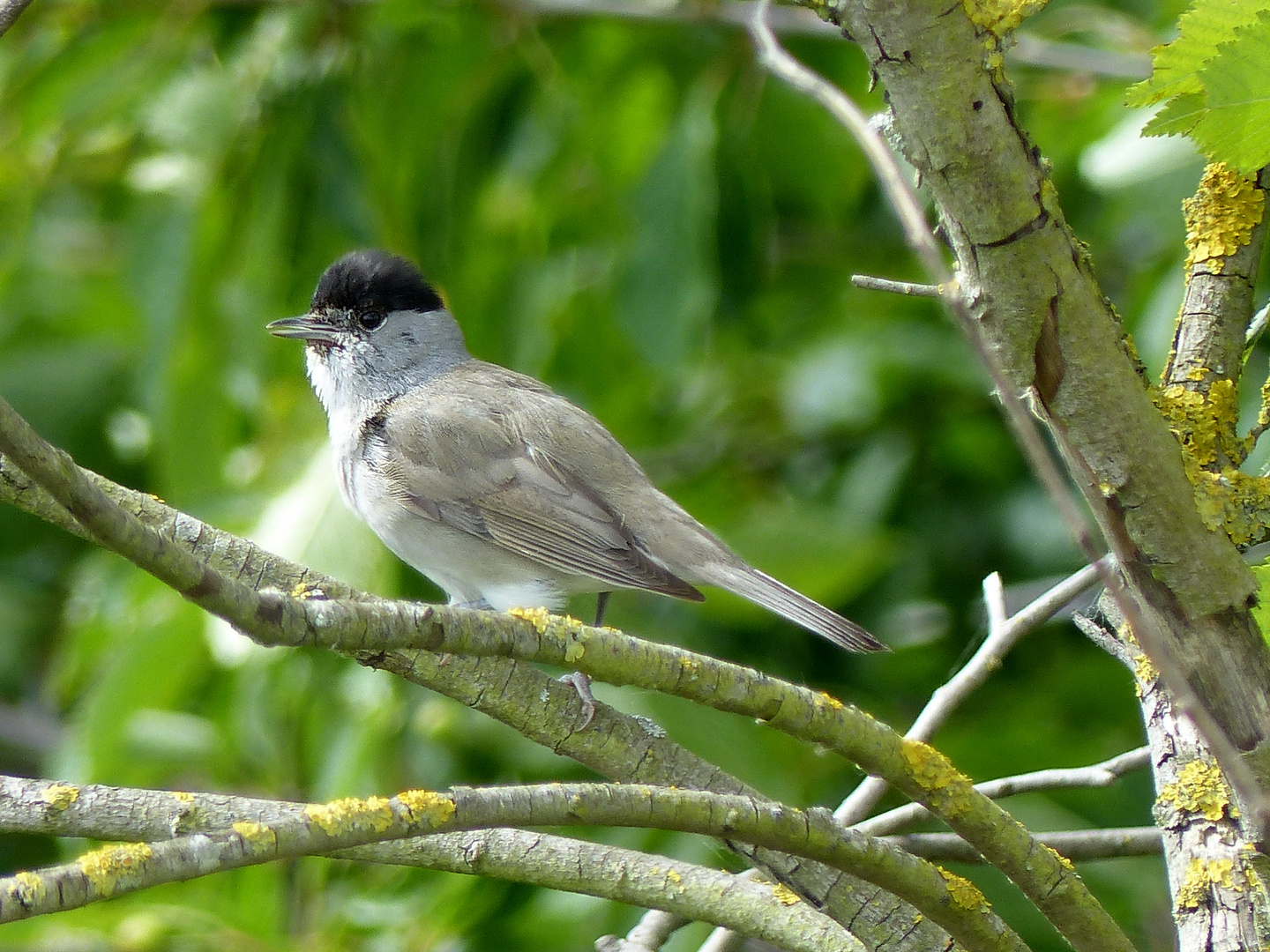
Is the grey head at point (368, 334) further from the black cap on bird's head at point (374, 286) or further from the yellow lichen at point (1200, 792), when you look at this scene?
the yellow lichen at point (1200, 792)

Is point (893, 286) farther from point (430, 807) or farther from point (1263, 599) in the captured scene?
point (430, 807)

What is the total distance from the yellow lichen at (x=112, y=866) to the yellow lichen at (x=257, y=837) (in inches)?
3.2

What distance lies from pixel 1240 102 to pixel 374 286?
3.11 meters

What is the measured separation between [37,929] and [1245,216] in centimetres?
350

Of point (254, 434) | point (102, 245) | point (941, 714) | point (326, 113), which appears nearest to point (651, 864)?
point (941, 714)

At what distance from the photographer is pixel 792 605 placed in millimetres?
3088

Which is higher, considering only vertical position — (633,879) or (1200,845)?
(1200,845)

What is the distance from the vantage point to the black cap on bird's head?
4.23m

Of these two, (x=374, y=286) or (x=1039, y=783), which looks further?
(x=374, y=286)

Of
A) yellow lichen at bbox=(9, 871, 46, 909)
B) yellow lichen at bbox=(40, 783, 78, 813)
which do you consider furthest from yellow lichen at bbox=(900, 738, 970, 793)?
yellow lichen at bbox=(40, 783, 78, 813)

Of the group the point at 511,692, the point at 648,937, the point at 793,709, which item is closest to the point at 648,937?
the point at 648,937

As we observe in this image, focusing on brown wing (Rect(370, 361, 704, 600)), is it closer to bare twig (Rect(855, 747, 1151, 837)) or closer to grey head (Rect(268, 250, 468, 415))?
grey head (Rect(268, 250, 468, 415))

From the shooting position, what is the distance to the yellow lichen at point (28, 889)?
119 centimetres

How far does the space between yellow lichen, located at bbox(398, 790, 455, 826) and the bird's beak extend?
9.65 feet
